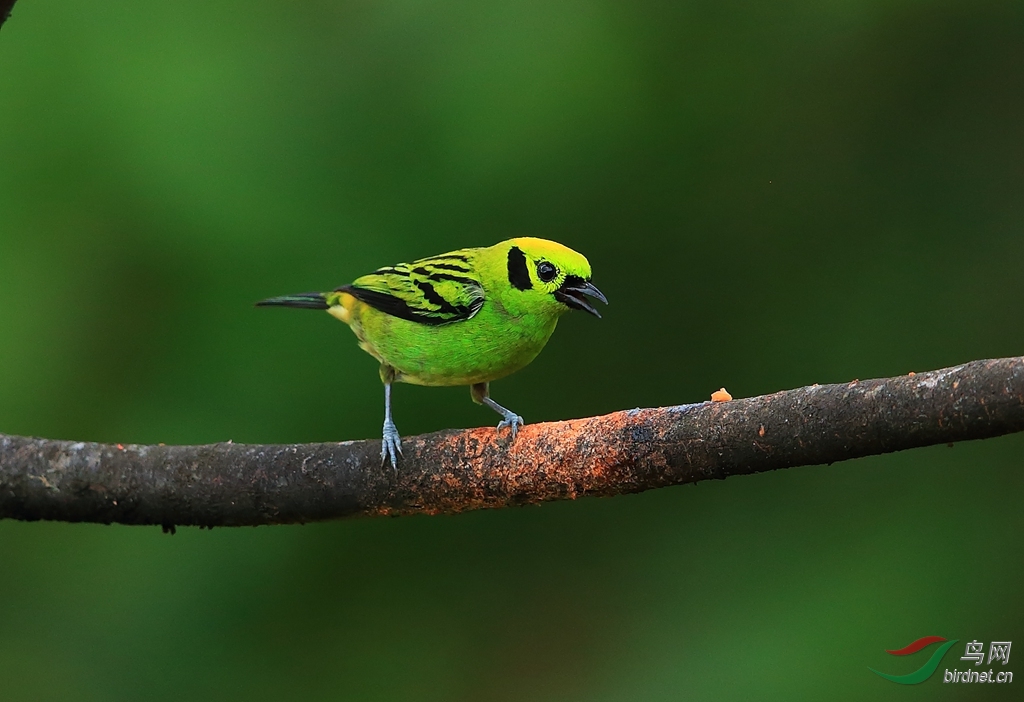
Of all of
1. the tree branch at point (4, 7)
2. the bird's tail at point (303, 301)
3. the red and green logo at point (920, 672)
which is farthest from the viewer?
the bird's tail at point (303, 301)

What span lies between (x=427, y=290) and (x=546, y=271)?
1.69 feet

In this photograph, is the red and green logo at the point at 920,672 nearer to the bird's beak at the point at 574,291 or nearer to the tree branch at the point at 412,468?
the bird's beak at the point at 574,291

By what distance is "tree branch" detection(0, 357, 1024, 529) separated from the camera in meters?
2.18

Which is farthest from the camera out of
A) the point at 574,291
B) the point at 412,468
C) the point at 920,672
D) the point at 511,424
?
the point at 920,672

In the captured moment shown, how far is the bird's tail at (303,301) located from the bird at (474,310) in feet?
1.02

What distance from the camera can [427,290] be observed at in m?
3.63

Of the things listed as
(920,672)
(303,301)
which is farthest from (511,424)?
(920,672)

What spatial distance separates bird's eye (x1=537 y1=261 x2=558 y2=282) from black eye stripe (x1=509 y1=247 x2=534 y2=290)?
4 centimetres

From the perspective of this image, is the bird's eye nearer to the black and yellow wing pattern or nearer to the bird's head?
the bird's head

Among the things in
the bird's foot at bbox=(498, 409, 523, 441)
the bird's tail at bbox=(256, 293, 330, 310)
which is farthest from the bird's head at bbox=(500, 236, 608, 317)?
the bird's tail at bbox=(256, 293, 330, 310)

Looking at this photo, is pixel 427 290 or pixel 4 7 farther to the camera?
pixel 427 290

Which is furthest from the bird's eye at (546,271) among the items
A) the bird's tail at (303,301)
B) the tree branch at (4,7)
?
the tree branch at (4,7)

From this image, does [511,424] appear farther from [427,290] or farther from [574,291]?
[427,290]

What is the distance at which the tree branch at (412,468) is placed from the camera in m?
2.18
